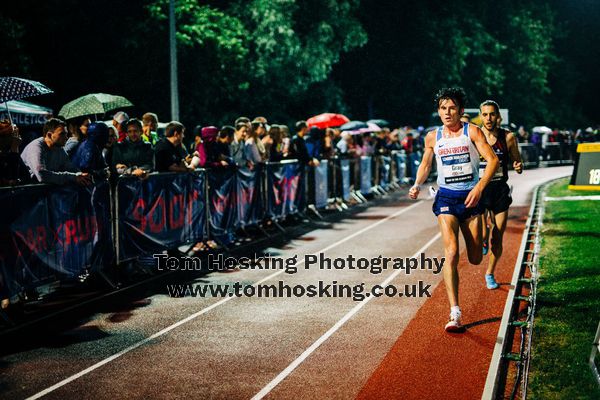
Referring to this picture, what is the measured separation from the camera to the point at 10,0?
77.6 feet

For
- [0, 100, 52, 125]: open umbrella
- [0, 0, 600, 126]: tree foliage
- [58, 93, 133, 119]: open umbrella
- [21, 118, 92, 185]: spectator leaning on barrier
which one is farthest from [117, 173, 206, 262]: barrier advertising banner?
[0, 0, 600, 126]: tree foliage

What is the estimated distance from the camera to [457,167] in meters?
7.37

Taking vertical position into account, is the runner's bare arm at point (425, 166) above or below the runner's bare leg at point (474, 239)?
above

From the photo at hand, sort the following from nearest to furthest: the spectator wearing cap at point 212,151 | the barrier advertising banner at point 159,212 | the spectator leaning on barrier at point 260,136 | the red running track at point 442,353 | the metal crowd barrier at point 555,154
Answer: the red running track at point 442,353 < the barrier advertising banner at point 159,212 < the spectator wearing cap at point 212,151 < the spectator leaning on barrier at point 260,136 < the metal crowd barrier at point 555,154

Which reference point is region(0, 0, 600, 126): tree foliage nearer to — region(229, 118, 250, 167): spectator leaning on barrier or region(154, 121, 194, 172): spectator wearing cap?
region(229, 118, 250, 167): spectator leaning on barrier

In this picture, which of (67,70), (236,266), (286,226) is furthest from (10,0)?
(236,266)

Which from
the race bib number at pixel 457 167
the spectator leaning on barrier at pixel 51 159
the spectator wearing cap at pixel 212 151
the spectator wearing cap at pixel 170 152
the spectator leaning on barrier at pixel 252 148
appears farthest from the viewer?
the spectator leaning on barrier at pixel 252 148

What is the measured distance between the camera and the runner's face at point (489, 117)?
9.06 m

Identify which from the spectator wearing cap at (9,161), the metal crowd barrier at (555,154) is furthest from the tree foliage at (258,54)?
the spectator wearing cap at (9,161)

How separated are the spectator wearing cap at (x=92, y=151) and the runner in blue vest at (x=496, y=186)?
15.6 feet

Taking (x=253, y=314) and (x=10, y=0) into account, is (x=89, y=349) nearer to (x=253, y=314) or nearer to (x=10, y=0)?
(x=253, y=314)

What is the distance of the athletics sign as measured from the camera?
7661 millimetres

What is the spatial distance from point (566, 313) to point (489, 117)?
8.22 feet

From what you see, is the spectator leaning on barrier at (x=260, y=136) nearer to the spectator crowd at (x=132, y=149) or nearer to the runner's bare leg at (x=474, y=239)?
the spectator crowd at (x=132, y=149)
